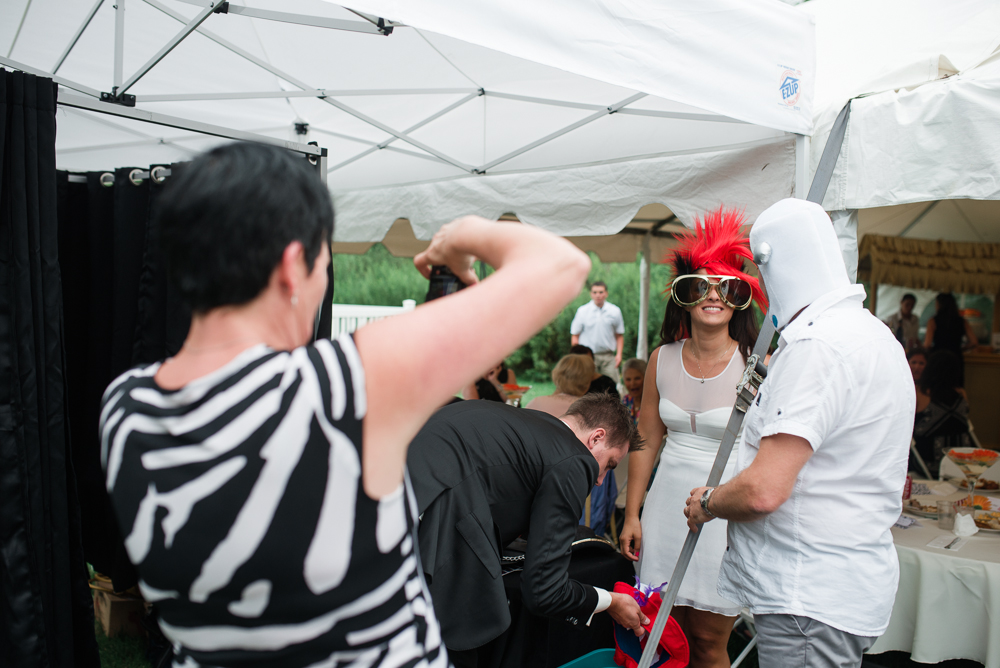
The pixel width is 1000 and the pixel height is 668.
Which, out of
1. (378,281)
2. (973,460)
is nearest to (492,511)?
(973,460)

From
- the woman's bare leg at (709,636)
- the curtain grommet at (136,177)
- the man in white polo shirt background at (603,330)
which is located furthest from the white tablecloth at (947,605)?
the man in white polo shirt background at (603,330)

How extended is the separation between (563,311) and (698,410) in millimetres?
15418

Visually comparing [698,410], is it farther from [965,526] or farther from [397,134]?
[397,134]

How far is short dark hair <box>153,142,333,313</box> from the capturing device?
0.65m

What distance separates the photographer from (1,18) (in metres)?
3.50

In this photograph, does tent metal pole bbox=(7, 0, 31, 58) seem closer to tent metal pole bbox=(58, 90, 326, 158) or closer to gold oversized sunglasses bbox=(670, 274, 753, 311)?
tent metal pole bbox=(58, 90, 326, 158)

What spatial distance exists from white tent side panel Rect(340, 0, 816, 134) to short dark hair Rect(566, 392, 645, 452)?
98cm

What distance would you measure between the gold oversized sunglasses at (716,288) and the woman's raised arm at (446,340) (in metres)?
1.83

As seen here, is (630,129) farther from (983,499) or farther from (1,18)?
(1,18)

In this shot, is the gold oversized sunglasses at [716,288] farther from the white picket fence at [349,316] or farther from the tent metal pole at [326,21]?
the white picket fence at [349,316]

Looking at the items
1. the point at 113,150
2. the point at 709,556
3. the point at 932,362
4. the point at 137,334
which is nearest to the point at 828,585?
the point at 709,556

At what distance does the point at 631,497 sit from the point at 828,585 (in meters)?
1.19

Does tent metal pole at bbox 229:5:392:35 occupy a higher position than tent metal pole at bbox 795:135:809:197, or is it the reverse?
tent metal pole at bbox 229:5:392:35

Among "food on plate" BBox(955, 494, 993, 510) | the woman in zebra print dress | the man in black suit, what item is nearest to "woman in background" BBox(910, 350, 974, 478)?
"food on plate" BBox(955, 494, 993, 510)
